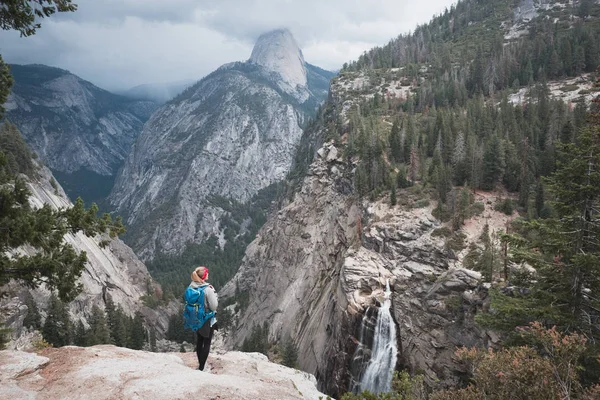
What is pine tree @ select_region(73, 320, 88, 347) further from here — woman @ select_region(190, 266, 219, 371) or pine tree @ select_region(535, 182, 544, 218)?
pine tree @ select_region(535, 182, 544, 218)

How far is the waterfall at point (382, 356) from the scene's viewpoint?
38.9 meters

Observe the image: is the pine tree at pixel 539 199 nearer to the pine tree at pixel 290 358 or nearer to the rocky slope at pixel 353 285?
the rocky slope at pixel 353 285

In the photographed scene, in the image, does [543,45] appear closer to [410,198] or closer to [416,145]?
[416,145]

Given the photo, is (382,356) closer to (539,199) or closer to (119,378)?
(539,199)

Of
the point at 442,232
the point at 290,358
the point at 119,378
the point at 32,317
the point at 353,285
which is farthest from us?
the point at 32,317

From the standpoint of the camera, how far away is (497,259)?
34.1 metres

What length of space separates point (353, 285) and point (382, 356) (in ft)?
30.7

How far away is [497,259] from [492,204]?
20.5m

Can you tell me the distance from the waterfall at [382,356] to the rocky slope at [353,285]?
1031mm

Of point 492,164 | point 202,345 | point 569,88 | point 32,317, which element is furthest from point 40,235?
point 569,88

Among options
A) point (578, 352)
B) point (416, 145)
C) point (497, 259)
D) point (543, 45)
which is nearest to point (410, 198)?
point (416, 145)

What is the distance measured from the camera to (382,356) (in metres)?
39.9

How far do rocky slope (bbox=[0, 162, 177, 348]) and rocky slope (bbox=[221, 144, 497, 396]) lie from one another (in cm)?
3138

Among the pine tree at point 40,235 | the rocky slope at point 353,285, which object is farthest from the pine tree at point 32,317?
the pine tree at point 40,235
